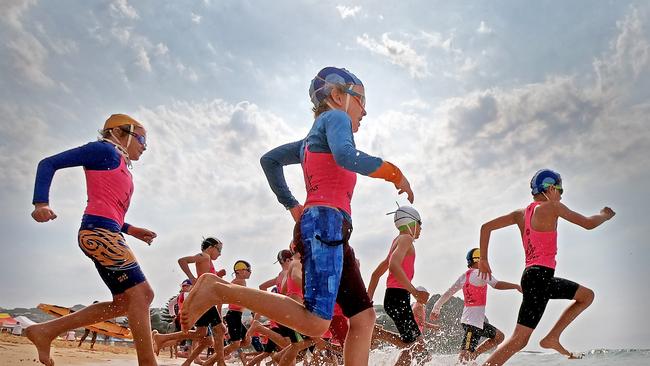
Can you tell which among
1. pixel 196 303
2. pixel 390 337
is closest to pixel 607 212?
pixel 390 337

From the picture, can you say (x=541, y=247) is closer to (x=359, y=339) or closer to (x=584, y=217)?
(x=584, y=217)

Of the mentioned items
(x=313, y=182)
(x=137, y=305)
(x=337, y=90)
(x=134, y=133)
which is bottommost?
(x=137, y=305)

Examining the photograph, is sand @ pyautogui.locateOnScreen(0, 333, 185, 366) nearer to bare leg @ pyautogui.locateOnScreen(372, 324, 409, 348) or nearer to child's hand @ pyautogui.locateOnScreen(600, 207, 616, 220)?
bare leg @ pyautogui.locateOnScreen(372, 324, 409, 348)

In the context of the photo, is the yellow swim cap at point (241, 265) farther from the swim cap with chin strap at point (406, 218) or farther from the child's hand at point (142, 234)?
the child's hand at point (142, 234)

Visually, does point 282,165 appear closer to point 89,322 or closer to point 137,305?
point 137,305

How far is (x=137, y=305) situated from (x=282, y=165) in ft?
5.09

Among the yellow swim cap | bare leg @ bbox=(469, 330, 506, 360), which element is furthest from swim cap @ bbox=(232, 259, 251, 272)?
bare leg @ bbox=(469, 330, 506, 360)

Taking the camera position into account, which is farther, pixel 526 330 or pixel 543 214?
pixel 543 214

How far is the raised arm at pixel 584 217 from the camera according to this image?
4781mm

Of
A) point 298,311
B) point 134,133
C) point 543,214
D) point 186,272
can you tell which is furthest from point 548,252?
point 186,272

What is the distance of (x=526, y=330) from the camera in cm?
464

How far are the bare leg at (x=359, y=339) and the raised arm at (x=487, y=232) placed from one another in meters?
2.54

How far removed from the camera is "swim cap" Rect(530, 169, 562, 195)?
16.8 ft

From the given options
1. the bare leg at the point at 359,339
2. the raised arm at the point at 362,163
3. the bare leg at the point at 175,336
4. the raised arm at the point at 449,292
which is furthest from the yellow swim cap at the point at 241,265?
the raised arm at the point at 362,163
